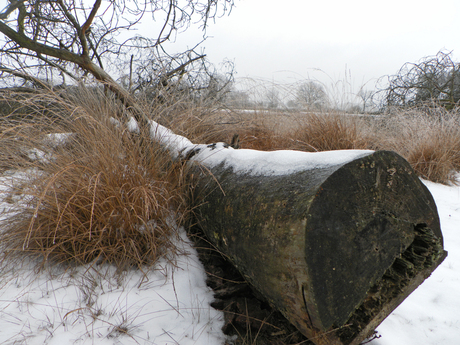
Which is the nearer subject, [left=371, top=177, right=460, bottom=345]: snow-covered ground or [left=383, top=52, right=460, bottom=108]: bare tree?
[left=371, top=177, right=460, bottom=345]: snow-covered ground

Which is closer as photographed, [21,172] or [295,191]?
[295,191]

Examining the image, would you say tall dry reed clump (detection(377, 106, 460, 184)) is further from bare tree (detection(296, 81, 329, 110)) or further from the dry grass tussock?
bare tree (detection(296, 81, 329, 110))

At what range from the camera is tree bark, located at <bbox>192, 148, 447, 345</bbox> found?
2.57ft

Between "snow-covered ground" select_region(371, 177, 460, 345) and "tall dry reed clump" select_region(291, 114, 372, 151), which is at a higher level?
"tall dry reed clump" select_region(291, 114, 372, 151)

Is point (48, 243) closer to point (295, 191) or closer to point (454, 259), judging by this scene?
point (295, 191)

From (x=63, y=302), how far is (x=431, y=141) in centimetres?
475

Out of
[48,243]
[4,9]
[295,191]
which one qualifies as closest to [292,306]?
[295,191]

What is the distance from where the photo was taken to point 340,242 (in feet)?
2.63

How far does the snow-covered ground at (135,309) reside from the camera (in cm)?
100

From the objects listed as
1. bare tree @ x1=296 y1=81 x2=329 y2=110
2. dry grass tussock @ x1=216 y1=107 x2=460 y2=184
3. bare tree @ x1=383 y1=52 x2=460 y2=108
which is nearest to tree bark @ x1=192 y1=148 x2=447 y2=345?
dry grass tussock @ x1=216 y1=107 x2=460 y2=184

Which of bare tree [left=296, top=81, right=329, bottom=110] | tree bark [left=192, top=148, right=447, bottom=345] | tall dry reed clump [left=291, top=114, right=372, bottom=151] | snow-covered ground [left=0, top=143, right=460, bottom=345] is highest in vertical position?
bare tree [left=296, top=81, right=329, bottom=110]

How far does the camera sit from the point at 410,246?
981 millimetres

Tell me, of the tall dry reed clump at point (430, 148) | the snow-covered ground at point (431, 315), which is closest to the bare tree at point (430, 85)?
the tall dry reed clump at point (430, 148)

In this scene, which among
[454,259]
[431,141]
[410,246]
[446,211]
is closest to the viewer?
[410,246]
